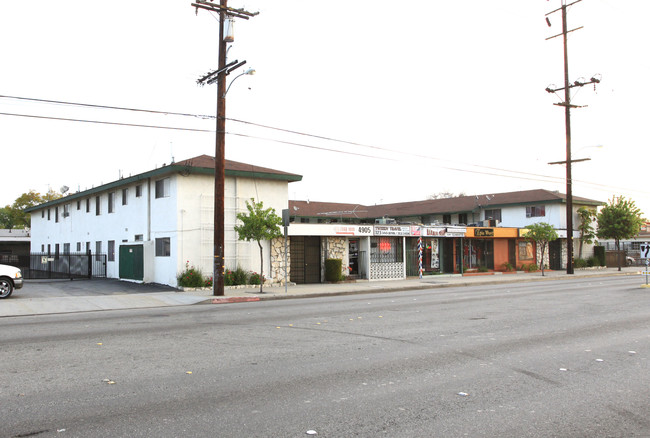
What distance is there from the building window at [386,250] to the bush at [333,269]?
270cm

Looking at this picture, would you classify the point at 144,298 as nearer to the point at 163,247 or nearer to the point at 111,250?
the point at 163,247

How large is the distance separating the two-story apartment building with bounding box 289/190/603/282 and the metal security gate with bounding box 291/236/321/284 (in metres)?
0.05

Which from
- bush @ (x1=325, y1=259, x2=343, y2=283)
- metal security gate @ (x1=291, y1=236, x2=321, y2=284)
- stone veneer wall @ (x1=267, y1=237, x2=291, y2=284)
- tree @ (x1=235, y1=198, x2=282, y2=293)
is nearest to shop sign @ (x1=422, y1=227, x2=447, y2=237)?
bush @ (x1=325, y1=259, x2=343, y2=283)

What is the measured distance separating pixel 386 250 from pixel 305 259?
5.23 m

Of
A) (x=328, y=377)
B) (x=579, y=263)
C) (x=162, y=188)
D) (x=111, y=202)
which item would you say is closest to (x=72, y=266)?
(x=111, y=202)

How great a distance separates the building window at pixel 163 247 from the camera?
23.0 metres

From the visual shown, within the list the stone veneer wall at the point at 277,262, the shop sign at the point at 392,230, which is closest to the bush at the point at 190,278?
the stone veneer wall at the point at 277,262

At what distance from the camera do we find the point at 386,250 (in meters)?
28.6

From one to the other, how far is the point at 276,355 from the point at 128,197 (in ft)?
70.8

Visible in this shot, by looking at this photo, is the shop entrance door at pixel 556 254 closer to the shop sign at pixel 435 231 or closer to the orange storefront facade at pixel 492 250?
the orange storefront facade at pixel 492 250

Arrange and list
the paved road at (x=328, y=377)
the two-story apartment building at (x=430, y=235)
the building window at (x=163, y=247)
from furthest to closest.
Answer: the two-story apartment building at (x=430, y=235) → the building window at (x=163, y=247) → the paved road at (x=328, y=377)

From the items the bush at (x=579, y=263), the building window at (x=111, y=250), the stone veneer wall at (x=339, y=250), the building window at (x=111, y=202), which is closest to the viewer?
the stone veneer wall at (x=339, y=250)

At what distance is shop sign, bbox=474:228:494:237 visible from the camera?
110ft

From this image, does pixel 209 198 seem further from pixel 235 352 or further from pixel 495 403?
pixel 495 403
